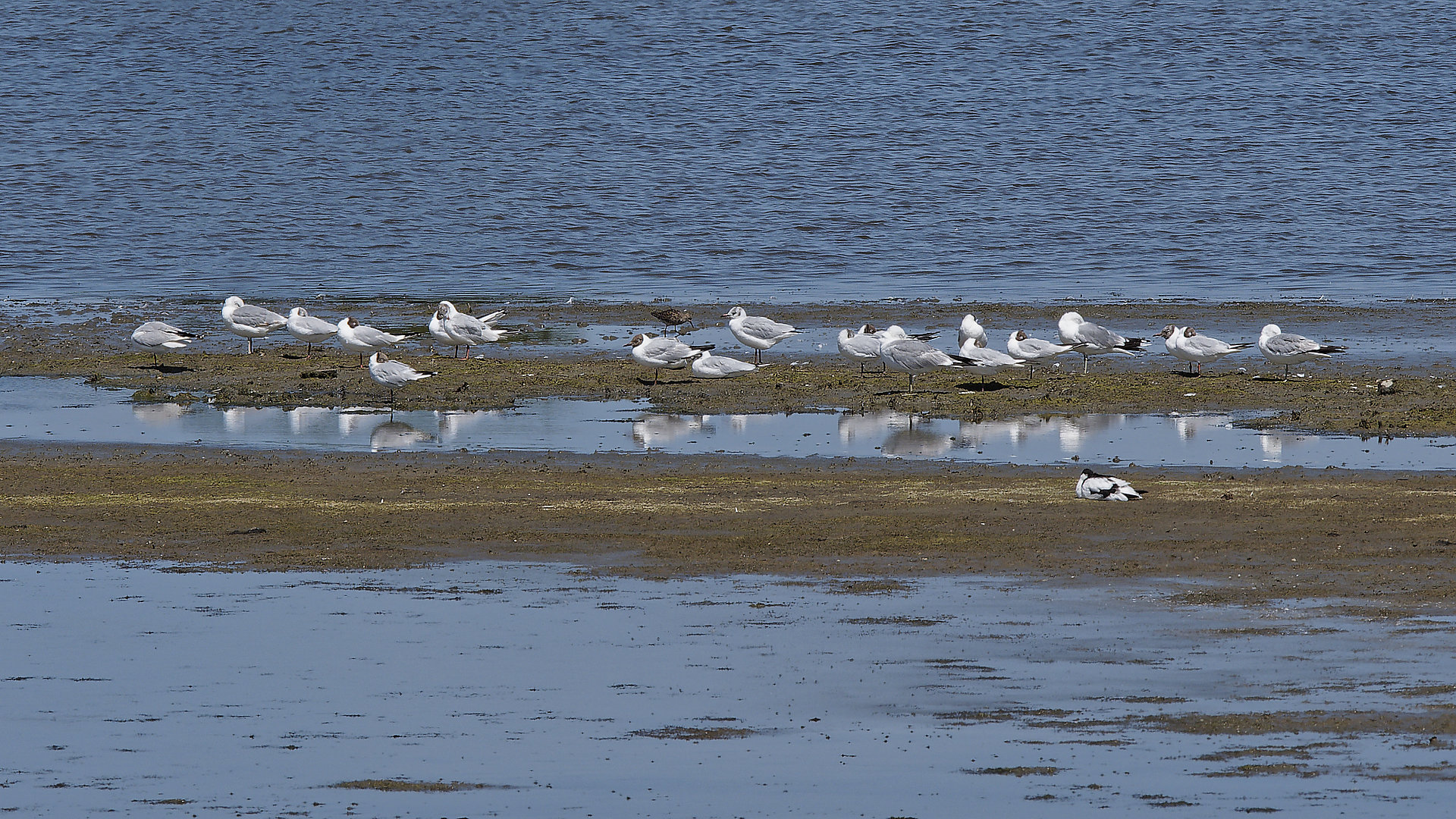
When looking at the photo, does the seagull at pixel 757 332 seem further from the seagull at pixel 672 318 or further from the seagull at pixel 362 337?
the seagull at pixel 362 337

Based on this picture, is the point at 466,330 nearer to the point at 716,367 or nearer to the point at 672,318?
the point at 672,318

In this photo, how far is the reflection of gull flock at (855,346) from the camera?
1972 cm

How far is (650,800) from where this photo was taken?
23.7 feet

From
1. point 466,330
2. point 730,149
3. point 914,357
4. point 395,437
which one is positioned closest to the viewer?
point 395,437

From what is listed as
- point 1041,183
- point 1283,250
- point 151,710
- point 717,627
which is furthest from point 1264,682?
point 1041,183

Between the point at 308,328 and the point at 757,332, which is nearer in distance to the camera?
the point at 757,332

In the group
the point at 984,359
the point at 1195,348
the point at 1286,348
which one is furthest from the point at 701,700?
the point at 1286,348

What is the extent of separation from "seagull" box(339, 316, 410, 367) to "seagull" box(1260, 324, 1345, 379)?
10.5 meters

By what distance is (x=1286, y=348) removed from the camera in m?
20.0

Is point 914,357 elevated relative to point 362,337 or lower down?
elevated

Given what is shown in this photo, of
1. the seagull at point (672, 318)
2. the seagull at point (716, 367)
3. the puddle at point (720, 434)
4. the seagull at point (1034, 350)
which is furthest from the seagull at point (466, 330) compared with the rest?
the seagull at point (1034, 350)

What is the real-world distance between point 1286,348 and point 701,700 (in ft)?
43.4

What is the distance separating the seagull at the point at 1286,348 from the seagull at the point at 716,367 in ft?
19.1

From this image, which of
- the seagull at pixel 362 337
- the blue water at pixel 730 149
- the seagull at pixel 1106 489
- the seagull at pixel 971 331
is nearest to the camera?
the seagull at pixel 1106 489
